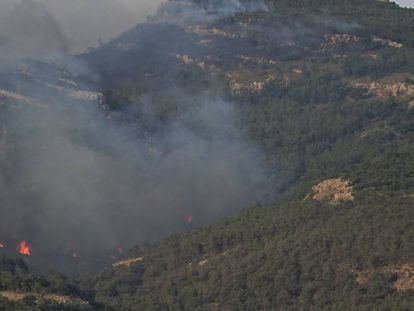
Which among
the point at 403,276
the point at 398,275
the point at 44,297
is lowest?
the point at 398,275

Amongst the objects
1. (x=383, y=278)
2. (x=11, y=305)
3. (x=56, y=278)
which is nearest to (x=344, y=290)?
(x=383, y=278)

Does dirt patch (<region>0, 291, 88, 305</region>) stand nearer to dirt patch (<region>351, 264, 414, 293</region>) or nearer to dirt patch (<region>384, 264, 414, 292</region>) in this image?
dirt patch (<region>351, 264, 414, 293</region>)

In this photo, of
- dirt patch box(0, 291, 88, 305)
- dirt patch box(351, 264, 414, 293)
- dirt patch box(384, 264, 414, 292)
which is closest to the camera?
dirt patch box(0, 291, 88, 305)

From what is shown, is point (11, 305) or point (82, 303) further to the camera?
point (82, 303)

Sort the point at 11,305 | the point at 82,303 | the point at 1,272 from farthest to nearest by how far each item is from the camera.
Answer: the point at 1,272
the point at 82,303
the point at 11,305

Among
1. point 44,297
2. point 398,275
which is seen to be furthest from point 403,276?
point 44,297

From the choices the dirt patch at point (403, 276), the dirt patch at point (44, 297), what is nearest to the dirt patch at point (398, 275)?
the dirt patch at point (403, 276)

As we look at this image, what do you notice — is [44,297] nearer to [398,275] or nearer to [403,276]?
[398,275]

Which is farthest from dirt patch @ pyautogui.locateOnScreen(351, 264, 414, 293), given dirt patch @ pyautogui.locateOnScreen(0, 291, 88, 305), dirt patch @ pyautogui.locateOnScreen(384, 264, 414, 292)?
dirt patch @ pyautogui.locateOnScreen(0, 291, 88, 305)

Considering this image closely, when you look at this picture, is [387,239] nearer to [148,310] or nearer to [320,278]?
[320,278]

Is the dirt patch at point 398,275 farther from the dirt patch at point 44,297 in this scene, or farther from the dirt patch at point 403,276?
the dirt patch at point 44,297

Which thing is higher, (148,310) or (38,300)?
(38,300)
